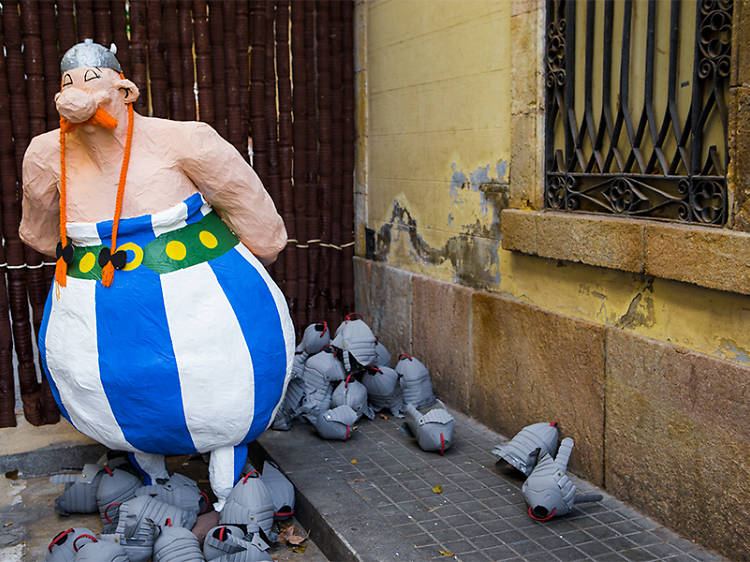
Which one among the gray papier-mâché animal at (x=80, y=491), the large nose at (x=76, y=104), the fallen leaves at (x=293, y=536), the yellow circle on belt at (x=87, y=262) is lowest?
the fallen leaves at (x=293, y=536)

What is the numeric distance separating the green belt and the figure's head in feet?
1.78

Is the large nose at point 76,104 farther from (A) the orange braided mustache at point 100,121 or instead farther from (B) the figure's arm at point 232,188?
(B) the figure's arm at point 232,188

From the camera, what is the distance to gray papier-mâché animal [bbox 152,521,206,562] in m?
3.41

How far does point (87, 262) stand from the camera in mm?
3547

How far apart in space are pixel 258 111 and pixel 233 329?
9.11ft

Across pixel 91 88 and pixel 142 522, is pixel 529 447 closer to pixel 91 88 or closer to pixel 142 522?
pixel 142 522

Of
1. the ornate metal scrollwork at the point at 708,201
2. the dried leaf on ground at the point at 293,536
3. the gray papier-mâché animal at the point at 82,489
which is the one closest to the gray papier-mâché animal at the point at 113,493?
the gray papier-mâché animal at the point at 82,489

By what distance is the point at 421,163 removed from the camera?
5652mm

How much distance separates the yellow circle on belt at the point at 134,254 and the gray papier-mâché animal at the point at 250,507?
111cm

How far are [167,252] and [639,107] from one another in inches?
90.6

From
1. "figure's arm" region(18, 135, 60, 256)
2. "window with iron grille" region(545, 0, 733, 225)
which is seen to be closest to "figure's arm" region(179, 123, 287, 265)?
"figure's arm" region(18, 135, 60, 256)

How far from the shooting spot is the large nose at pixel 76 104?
3344mm

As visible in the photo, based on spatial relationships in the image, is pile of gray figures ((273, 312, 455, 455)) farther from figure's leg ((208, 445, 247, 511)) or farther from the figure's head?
the figure's head

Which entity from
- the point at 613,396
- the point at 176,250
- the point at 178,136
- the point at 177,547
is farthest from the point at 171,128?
the point at 613,396
